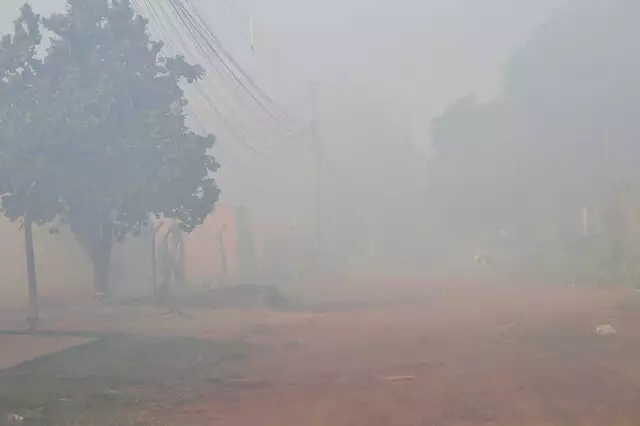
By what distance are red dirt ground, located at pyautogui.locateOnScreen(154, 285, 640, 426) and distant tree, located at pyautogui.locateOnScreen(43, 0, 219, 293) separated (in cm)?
579

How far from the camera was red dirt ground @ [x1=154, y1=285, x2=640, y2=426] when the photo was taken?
369 inches

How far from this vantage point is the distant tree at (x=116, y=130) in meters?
22.8

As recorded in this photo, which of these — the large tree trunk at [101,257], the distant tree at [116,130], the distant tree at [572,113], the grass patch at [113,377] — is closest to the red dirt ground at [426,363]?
the grass patch at [113,377]

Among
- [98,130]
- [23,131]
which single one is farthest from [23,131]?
[98,130]

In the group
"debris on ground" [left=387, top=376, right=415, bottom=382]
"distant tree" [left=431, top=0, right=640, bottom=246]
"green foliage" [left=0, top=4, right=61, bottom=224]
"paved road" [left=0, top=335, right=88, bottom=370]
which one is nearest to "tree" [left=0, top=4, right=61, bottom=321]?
"green foliage" [left=0, top=4, right=61, bottom=224]

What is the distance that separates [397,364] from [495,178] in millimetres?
39754

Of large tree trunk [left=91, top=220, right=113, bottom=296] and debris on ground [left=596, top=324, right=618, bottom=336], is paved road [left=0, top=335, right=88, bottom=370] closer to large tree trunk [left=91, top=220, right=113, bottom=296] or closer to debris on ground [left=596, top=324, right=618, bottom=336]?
large tree trunk [left=91, top=220, right=113, bottom=296]

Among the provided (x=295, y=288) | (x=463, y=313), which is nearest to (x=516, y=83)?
(x=295, y=288)

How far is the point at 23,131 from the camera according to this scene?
21719 millimetres

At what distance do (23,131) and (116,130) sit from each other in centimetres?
270

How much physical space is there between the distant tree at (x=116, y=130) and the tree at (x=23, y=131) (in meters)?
0.54

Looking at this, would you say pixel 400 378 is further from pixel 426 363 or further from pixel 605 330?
pixel 605 330

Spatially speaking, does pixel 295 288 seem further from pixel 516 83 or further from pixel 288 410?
pixel 288 410

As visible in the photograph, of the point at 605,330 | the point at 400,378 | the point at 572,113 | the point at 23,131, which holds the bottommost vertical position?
the point at 605,330
